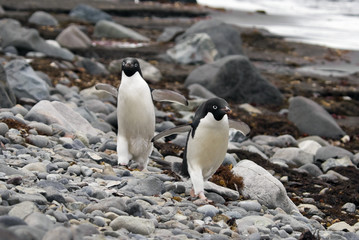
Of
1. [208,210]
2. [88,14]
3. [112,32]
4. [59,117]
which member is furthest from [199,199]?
[88,14]

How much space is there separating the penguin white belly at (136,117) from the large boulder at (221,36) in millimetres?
11887

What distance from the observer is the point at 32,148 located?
7016 mm

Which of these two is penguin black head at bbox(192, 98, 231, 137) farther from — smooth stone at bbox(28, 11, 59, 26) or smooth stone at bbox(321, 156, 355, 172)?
smooth stone at bbox(28, 11, 59, 26)

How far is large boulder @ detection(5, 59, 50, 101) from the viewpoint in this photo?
10805 mm

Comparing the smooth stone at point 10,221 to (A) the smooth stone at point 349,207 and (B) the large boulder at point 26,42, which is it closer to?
(A) the smooth stone at point 349,207

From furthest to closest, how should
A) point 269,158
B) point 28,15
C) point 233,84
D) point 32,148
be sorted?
point 28,15, point 233,84, point 269,158, point 32,148

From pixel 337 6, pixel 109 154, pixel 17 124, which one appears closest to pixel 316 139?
pixel 109 154

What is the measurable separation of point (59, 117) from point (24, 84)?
Result: 2.58 metres

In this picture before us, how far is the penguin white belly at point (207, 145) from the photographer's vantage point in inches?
249

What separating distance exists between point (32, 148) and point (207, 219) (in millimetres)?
2325

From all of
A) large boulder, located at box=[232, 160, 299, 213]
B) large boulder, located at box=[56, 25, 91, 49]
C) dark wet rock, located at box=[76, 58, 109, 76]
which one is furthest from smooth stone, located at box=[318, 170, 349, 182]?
large boulder, located at box=[56, 25, 91, 49]

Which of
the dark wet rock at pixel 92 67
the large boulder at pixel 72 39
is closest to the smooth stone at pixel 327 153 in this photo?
the dark wet rock at pixel 92 67

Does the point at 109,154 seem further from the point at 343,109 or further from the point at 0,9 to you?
the point at 0,9

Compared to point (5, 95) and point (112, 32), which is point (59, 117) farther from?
point (112, 32)
